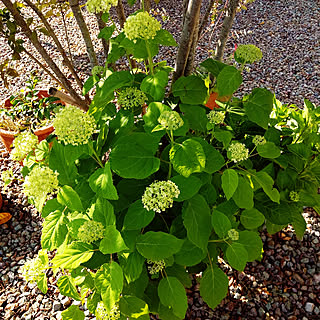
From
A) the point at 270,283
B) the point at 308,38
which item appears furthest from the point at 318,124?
the point at 308,38

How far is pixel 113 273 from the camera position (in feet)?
3.50

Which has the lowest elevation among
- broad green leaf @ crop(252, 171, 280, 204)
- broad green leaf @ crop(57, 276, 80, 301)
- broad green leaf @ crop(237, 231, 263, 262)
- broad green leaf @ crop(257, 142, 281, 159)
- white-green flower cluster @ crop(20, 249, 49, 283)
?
broad green leaf @ crop(237, 231, 263, 262)

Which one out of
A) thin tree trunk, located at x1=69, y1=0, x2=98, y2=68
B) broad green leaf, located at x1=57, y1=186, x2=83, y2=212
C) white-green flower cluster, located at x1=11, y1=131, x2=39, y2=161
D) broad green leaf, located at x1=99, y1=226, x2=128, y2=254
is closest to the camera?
broad green leaf, located at x1=99, y1=226, x2=128, y2=254

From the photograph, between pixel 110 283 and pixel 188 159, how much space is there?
0.50 metres

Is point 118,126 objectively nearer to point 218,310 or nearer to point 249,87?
point 218,310

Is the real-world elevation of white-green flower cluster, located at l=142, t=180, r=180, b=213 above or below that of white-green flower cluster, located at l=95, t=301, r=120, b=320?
above

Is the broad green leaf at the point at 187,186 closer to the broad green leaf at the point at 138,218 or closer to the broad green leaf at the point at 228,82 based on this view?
the broad green leaf at the point at 138,218

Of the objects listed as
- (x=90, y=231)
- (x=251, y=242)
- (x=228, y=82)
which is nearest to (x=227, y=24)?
(x=228, y=82)

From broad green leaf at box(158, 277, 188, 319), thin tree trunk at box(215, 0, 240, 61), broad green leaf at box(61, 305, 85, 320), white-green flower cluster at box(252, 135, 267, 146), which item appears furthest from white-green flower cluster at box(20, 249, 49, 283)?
thin tree trunk at box(215, 0, 240, 61)

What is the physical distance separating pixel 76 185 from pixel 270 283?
1.47 m

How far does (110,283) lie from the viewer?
3.48 feet

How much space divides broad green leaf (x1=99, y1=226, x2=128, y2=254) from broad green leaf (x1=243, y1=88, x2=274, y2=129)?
76 centimetres

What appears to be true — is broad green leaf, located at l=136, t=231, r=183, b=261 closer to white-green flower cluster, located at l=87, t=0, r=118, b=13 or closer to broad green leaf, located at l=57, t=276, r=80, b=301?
broad green leaf, located at l=57, t=276, r=80, b=301

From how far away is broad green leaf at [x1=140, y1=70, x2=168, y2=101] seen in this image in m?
1.21
